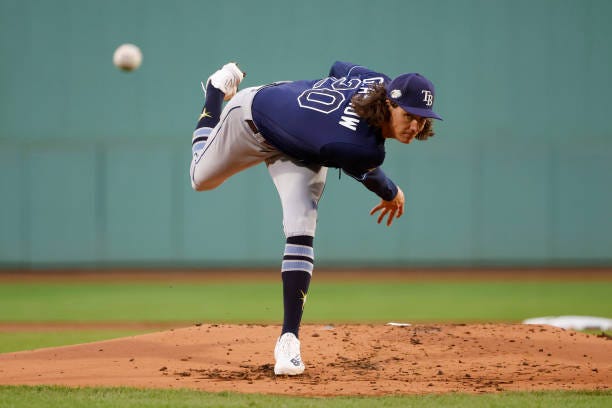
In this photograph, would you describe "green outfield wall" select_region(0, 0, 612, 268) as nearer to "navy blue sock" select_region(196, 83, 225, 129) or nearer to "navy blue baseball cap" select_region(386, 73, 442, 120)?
"navy blue sock" select_region(196, 83, 225, 129)

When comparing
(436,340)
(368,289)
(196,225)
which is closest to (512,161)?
(368,289)

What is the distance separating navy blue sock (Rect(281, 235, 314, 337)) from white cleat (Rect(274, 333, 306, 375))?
0.07m

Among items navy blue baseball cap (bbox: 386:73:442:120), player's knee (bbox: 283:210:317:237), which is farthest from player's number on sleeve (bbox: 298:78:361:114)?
player's knee (bbox: 283:210:317:237)

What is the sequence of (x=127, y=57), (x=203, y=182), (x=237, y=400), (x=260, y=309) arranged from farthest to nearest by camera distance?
(x=127, y=57)
(x=260, y=309)
(x=203, y=182)
(x=237, y=400)

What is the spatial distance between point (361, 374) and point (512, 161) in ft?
33.1

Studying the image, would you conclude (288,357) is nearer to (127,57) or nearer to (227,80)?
(227,80)

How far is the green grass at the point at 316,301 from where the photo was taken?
310 inches

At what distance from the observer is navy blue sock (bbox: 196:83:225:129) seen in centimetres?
474

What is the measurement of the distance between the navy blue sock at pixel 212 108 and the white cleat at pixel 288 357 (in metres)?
1.34

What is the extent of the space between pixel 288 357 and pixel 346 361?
59 centimetres

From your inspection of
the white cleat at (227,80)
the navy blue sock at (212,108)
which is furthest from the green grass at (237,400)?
the white cleat at (227,80)

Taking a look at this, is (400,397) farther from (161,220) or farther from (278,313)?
(161,220)

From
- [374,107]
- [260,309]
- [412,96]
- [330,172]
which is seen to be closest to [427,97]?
[412,96]

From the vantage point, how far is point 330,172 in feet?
44.1
